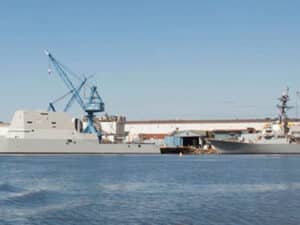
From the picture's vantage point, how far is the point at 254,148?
4094 inches

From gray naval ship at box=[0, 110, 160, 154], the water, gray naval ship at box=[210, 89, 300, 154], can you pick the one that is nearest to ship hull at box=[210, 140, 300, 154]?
gray naval ship at box=[210, 89, 300, 154]

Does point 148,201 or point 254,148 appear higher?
point 254,148

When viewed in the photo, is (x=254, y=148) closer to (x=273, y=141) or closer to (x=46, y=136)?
(x=273, y=141)

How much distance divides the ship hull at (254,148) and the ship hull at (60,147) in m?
14.7

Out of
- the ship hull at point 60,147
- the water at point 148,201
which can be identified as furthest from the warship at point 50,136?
the water at point 148,201

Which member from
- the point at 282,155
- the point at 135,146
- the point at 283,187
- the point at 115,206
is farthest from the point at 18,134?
the point at 115,206

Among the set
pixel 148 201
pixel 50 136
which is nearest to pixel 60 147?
pixel 50 136

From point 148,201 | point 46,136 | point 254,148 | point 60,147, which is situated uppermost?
point 46,136

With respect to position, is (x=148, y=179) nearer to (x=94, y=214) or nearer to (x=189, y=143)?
(x=94, y=214)

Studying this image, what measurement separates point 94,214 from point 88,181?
55.3 feet

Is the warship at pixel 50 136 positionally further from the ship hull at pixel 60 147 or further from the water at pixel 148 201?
the water at pixel 148 201

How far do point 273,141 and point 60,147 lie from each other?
114ft

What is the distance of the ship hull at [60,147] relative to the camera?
99.6 meters

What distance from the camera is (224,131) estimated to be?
14300cm
